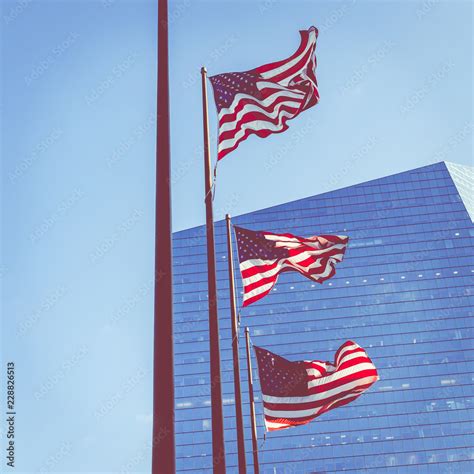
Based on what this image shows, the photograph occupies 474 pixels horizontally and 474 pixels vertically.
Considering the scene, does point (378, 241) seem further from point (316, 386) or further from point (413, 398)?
point (316, 386)

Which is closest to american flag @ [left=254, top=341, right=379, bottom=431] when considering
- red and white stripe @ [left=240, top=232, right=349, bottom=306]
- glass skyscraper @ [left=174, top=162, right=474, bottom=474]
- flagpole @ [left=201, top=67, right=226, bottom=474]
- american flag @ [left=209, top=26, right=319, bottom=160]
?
red and white stripe @ [left=240, top=232, right=349, bottom=306]

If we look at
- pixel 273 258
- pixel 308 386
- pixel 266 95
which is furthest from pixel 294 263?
pixel 266 95

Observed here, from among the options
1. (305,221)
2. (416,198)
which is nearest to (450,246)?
(416,198)

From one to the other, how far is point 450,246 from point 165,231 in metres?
136

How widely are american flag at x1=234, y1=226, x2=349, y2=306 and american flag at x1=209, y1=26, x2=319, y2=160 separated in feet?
11.4

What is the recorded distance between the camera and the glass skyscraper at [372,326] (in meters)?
117

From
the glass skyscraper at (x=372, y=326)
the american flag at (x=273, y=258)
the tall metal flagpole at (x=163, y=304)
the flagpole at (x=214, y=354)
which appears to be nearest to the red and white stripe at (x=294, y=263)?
the american flag at (x=273, y=258)

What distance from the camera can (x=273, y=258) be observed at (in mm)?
16281

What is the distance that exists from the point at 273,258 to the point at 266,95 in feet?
14.3

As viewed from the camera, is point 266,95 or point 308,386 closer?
point 266,95

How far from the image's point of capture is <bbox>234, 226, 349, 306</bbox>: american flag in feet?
52.6

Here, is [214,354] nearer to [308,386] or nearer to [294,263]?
[294,263]

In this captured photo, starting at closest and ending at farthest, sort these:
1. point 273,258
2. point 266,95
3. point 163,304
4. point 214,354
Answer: point 163,304 < point 214,354 < point 266,95 < point 273,258

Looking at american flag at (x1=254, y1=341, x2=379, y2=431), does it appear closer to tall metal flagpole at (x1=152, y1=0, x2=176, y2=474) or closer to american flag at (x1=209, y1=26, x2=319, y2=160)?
american flag at (x1=209, y1=26, x2=319, y2=160)
